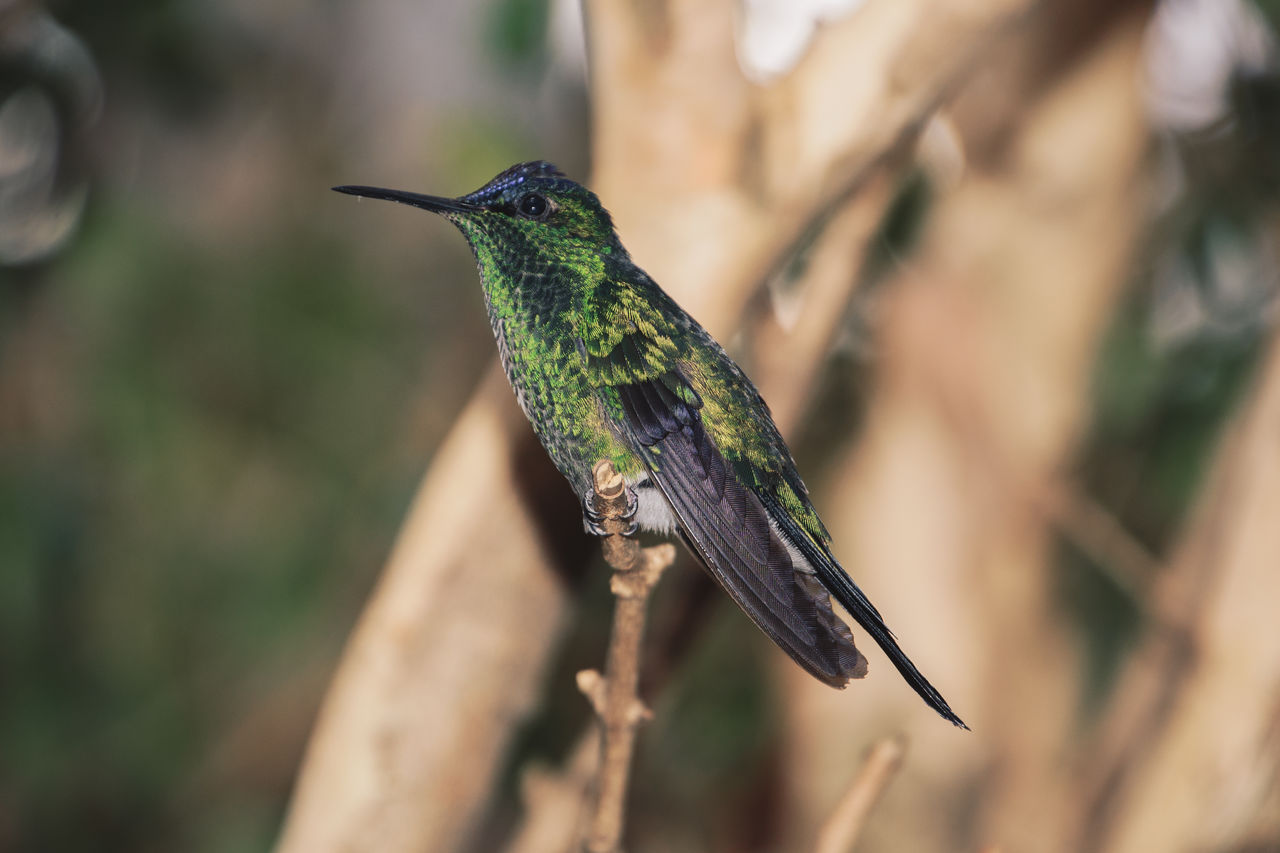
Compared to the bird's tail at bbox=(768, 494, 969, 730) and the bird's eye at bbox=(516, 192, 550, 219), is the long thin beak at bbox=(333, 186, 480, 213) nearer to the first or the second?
the bird's eye at bbox=(516, 192, 550, 219)

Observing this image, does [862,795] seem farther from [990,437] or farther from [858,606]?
[990,437]

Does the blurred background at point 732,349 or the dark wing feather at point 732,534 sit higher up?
the blurred background at point 732,349

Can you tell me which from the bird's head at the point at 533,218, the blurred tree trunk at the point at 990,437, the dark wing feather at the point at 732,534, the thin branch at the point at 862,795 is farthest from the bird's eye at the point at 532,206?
the blurred tree trunk at the point at 990,437

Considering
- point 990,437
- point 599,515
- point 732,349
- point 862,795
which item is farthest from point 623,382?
point 990,437

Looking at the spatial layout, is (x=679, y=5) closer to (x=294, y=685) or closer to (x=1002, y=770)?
(x=1002, y=770)

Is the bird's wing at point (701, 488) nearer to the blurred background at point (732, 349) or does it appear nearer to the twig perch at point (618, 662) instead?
A: the twig perch at point (618, 662)
